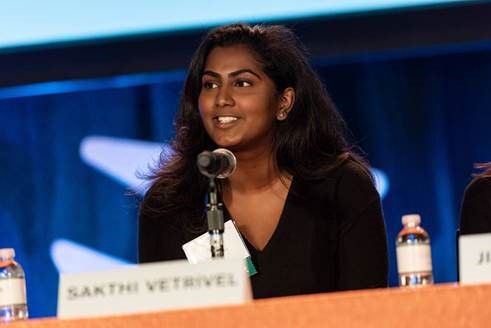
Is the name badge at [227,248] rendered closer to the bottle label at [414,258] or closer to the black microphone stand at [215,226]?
the black microphone stand at [215,226]

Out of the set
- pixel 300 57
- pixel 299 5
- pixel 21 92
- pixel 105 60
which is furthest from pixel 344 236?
pixel 21 92

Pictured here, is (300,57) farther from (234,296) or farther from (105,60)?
(234,296)

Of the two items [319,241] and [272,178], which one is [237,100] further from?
[319,241]

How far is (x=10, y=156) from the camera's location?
4230mm

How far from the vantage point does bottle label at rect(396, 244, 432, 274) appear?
2023 millimetres

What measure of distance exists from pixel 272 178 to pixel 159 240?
38 centimetres

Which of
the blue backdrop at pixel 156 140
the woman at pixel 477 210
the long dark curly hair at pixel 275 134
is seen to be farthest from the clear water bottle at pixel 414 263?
the blue backdrop at pixel 156 140

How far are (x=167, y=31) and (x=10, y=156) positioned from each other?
2.88ft

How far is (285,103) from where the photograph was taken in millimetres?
3164

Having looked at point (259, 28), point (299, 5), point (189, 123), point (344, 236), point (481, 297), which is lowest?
point (481, 297)

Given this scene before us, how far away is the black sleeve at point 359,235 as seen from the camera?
112 inches

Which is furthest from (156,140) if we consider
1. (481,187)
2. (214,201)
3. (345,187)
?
(214,201)

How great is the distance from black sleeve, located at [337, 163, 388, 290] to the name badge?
0.26 metres

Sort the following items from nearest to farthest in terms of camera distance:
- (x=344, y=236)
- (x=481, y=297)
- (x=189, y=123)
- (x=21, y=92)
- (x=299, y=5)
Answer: (x=481, y=297) → (x=344, y=236) → (x=189, y=123) → (x=299, y=5) → (x=21, y=92)
